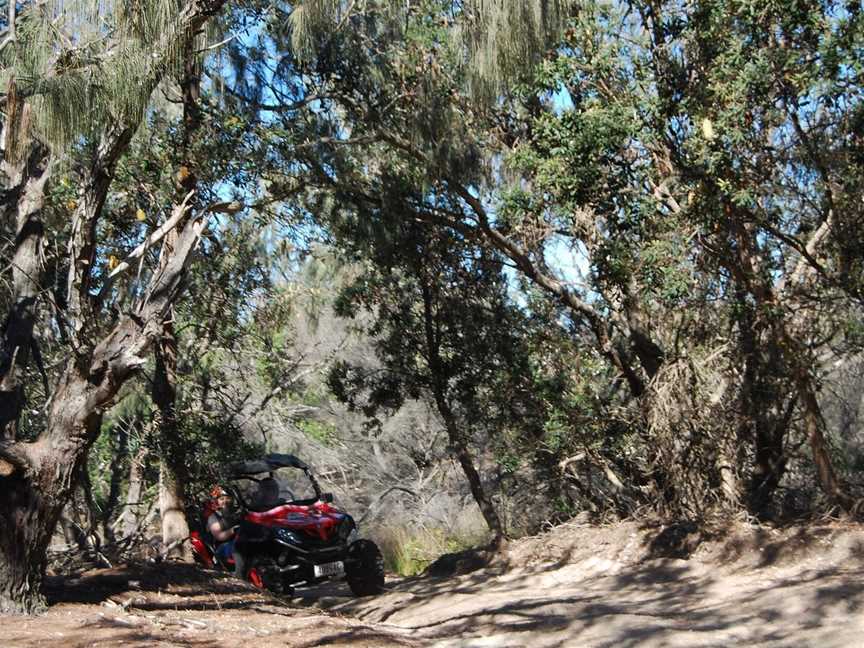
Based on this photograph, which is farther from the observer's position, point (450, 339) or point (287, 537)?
point (450, 339)

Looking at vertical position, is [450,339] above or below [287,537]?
above

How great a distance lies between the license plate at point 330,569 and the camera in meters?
10.6

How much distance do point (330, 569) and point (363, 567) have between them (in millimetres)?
505

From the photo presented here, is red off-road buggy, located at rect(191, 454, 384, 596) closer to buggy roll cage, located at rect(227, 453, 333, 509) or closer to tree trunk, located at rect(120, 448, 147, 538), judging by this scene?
buggy roll cage, located at rect(227, 453, 333, 509)

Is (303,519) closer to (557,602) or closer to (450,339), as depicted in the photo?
(557,602)

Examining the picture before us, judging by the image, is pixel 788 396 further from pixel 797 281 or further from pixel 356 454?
pixel 356 454

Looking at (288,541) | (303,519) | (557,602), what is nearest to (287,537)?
(288,541)

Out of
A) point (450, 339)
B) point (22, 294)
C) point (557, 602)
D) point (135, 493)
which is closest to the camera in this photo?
point (22, 294)

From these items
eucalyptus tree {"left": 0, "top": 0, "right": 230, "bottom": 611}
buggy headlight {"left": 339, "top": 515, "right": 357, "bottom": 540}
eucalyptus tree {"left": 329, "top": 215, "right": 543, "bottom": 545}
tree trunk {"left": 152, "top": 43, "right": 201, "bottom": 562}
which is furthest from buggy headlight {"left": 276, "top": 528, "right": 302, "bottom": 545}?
eucalyptus tree {"left": 0, "top": 0, "right": 230, "bottom": 611}

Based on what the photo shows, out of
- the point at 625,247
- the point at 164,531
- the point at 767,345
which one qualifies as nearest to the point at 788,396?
the point at 767,345

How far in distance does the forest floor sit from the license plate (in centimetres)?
41

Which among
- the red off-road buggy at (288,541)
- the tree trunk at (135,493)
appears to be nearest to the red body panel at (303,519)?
the red off-road buggy at (288,541)

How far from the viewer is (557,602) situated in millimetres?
8914

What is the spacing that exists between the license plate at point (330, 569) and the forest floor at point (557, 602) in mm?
410
